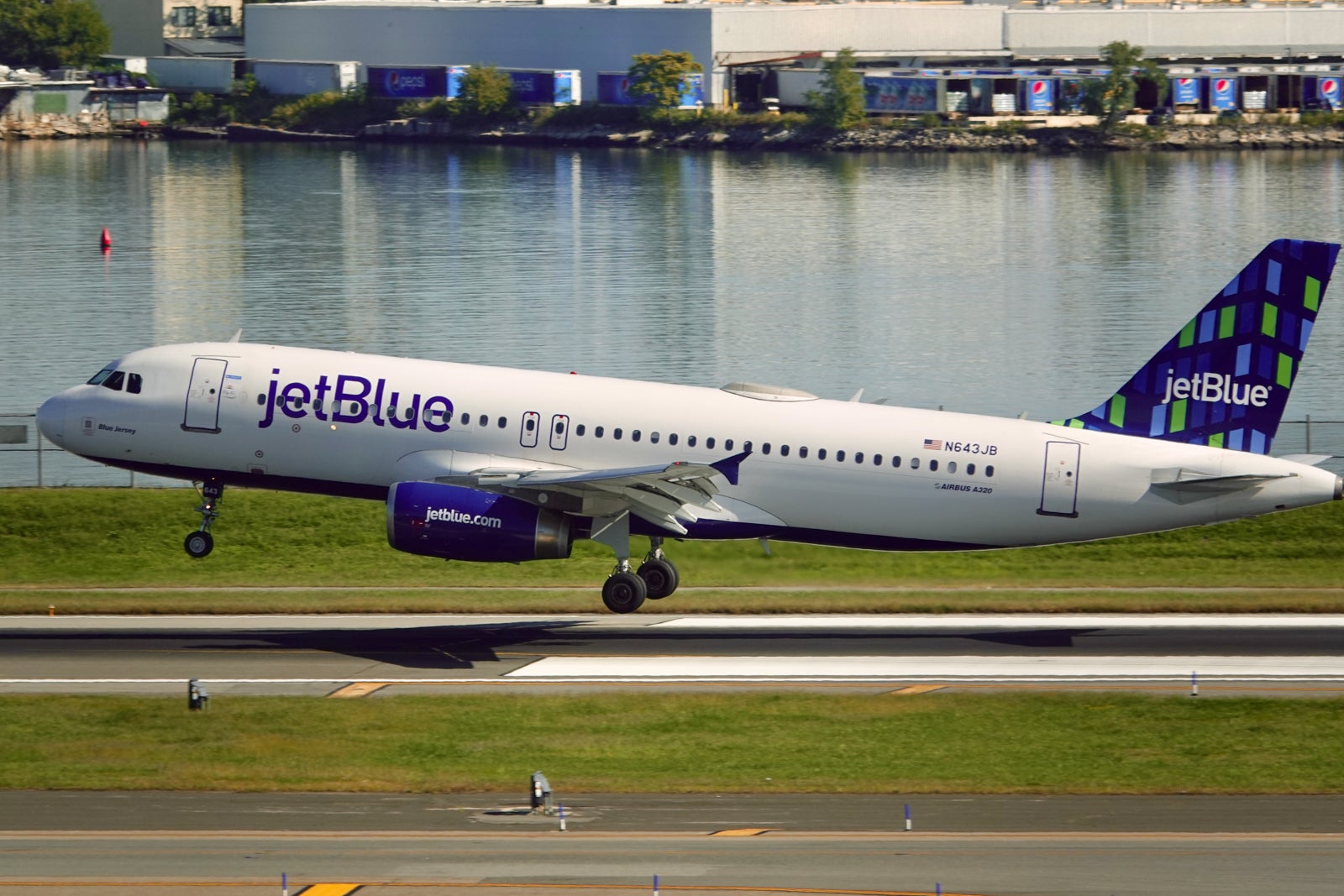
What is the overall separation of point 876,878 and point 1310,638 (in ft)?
69.2

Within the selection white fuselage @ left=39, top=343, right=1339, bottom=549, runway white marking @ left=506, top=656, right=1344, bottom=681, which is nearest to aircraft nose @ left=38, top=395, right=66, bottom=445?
white fuselage @ left=39, top=343, right=1339, bottom=549

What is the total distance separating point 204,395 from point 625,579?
1087cm

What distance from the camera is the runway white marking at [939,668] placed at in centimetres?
4034

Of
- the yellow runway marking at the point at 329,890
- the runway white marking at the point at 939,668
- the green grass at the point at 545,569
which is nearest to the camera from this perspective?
the yellow runway marking at the point at 329,890

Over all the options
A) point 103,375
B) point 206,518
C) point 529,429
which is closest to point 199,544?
point 206,518

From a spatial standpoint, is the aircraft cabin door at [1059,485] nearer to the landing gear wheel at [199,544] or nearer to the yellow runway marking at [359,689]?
the yellow runway marking at [359,689]

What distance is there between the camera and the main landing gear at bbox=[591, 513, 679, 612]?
144 feet

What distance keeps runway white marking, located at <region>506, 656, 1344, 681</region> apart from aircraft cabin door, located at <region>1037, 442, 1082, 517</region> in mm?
3838

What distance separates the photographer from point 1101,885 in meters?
26.7

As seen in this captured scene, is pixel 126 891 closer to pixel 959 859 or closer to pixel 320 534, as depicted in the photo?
pixel 959 859

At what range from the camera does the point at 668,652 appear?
42750 millimetres

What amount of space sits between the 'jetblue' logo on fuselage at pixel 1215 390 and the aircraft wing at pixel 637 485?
10.8 meters

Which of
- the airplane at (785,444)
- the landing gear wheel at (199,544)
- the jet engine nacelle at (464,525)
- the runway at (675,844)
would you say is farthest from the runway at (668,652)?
the runway at (675,844)

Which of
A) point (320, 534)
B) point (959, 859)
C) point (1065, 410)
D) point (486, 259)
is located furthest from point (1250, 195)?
point (959, 859)
